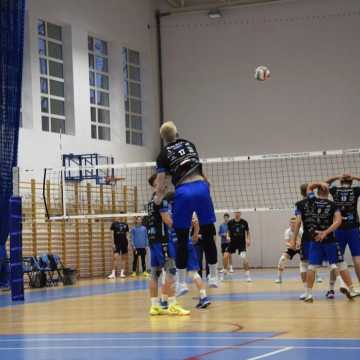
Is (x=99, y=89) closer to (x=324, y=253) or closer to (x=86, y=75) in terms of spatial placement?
(x=86, y=75)

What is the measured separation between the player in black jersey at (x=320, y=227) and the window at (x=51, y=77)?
1406 centimetres

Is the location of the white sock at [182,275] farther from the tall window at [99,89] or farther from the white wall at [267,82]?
the white wall at [267,82]

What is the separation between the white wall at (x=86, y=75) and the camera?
23.5 meters

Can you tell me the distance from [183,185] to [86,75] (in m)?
17.3

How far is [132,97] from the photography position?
29938 mm

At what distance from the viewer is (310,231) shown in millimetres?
11227

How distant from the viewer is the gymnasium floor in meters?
6.73

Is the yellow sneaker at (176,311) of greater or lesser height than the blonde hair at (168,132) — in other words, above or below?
below

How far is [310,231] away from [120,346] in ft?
14.9

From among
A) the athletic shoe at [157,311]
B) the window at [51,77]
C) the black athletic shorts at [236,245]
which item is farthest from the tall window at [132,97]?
the athletic shoe at [157,311]

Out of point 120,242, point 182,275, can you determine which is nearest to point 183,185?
point 182,275

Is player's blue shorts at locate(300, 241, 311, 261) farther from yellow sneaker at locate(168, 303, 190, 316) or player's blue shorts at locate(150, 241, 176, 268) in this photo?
yellow sneaker at locate(168, 303, 190, 316)

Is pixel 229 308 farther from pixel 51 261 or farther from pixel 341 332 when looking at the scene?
pixel 51 261

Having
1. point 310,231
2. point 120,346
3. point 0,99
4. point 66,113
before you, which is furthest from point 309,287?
point 66,113
